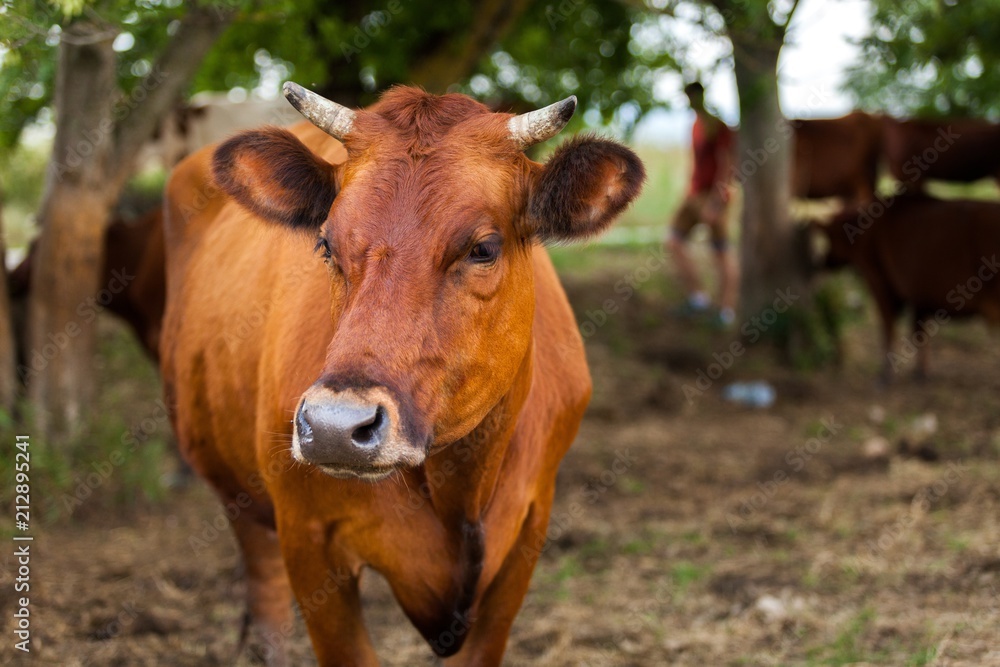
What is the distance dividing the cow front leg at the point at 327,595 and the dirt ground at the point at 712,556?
3.41ft

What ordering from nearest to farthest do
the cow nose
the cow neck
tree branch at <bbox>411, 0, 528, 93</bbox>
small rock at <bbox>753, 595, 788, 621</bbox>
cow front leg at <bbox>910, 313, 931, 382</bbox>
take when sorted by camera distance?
1. the cow nose
2. the cow neck
3. small rock at <bbox>753, 595, 788, 621</bbox>
4. tree branch at <bbox>411, 0, 528, 93</bbox>
5. cow front leg at <bbox>910, 313, 931, 382</bbox>

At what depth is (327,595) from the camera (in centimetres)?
298

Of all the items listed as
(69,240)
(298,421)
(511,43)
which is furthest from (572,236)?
(511,43)

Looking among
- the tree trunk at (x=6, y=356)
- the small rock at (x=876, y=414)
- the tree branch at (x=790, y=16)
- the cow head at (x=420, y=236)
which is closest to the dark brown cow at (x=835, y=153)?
the small rock at (x=876, y=414)

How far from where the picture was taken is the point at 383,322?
2318mm

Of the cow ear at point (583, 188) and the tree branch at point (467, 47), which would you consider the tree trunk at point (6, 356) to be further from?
the cow ear at point (583, 188)

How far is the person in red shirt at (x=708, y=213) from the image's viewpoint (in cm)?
1035

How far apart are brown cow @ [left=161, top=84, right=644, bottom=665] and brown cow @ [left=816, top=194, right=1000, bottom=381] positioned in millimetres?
5818

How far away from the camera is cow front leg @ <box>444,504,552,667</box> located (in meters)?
3.10

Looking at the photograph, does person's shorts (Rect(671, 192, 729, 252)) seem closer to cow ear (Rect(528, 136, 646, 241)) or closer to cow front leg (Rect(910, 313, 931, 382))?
cow front leg (Rect(910, 313, 931, 382))

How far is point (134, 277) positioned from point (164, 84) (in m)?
2.01
